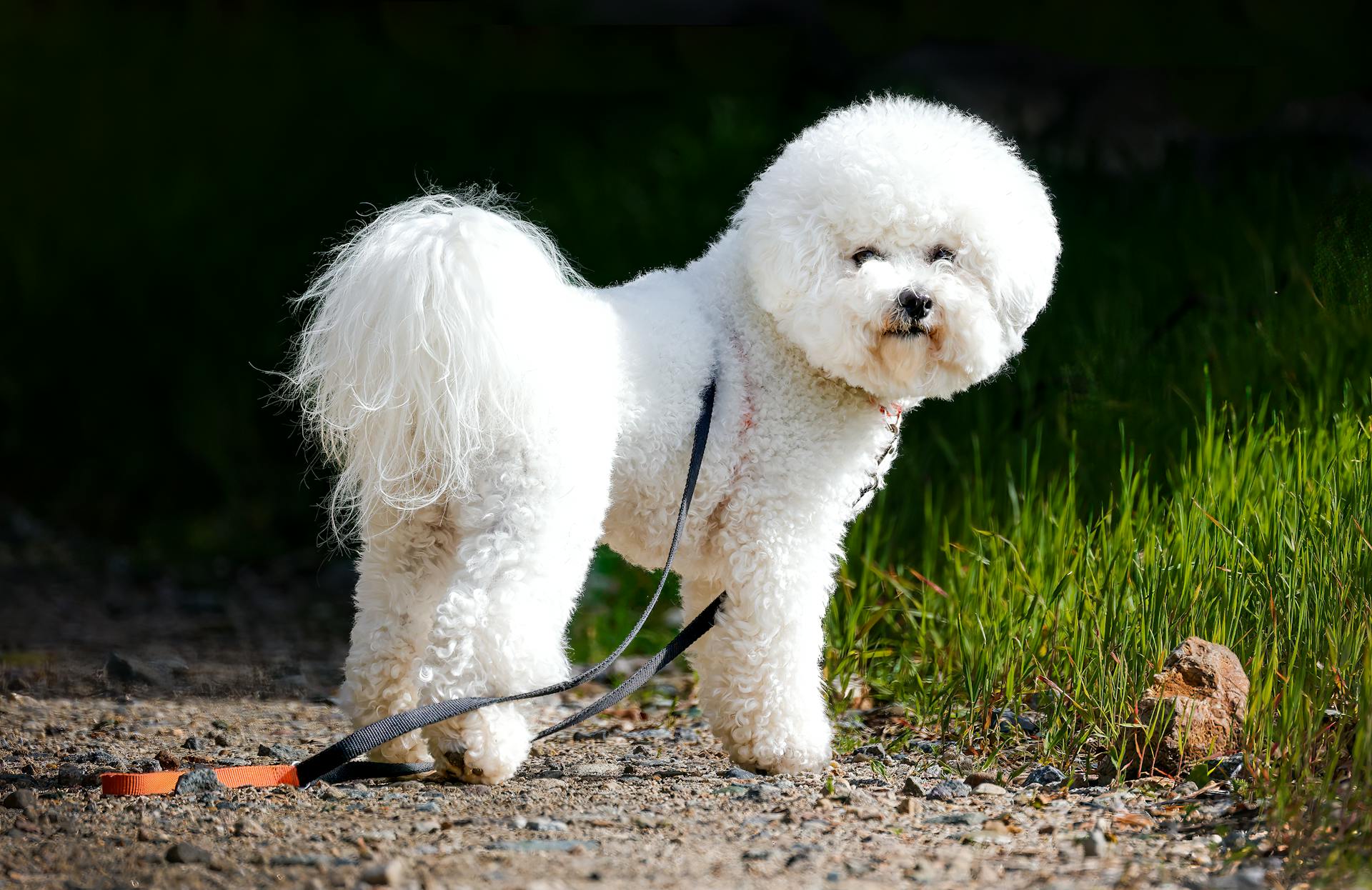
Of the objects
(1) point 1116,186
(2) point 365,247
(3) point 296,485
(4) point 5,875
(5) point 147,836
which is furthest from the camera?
(3) point 296,485

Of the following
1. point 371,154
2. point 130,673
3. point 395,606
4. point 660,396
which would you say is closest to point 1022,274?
point 660,396

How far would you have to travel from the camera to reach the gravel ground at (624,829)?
9.09 ft

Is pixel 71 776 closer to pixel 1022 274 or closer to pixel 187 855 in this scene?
pixel 187 855

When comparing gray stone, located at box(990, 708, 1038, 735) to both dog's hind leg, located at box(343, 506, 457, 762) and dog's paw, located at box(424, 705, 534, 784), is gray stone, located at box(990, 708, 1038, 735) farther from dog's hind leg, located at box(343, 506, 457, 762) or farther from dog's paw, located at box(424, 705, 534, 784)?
dog's hind leg, located at box(343, 506, 457, 762)

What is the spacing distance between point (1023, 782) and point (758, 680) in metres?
0.73

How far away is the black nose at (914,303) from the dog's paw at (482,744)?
1.32 m

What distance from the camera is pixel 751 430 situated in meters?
3.61

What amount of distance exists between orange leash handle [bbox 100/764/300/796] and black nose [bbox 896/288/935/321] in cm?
182

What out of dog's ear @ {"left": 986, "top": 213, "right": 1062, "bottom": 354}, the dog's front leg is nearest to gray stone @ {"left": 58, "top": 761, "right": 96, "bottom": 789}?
the dog's front leg

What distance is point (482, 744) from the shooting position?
3301 mm

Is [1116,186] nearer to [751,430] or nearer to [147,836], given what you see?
[751,430]

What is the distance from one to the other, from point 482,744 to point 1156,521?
82.1 inches

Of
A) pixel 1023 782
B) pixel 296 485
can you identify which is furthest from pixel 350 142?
pixel 1023 782

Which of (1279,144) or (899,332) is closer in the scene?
(899,332)
